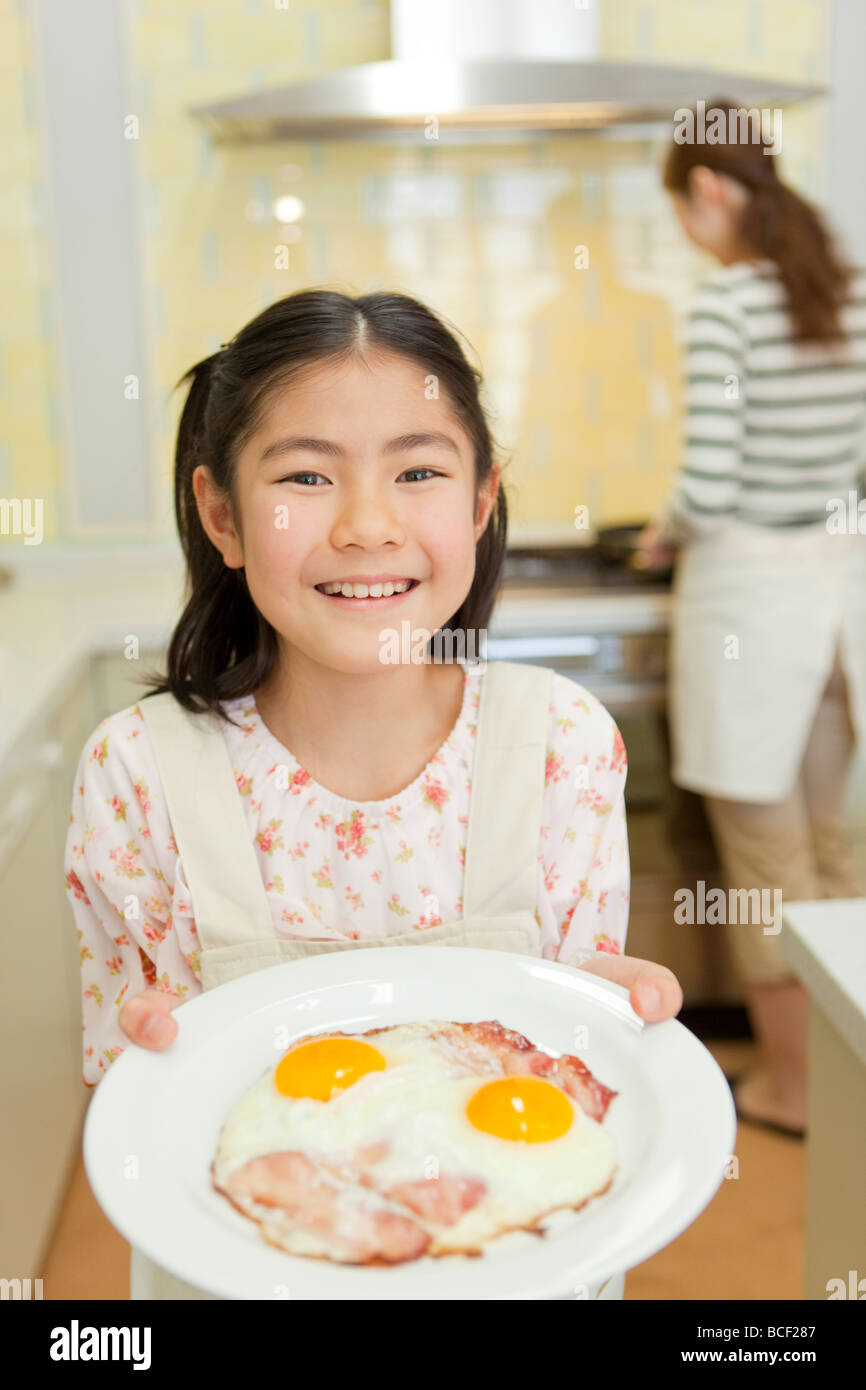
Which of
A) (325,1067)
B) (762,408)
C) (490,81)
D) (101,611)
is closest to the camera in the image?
(325,1067)

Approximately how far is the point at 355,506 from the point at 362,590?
69 millimetres

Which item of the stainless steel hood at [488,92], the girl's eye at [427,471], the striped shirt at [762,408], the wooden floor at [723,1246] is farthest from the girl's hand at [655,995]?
the stainless steel hood at [488,92]

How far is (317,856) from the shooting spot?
1.06 meters

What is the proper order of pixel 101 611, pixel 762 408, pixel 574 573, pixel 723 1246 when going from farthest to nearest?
1. pixel 574 573
2. pixel 101 611
3. pixel 762 408
4. pixel 723 1246

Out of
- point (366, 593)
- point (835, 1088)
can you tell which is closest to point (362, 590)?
point (366, 593)

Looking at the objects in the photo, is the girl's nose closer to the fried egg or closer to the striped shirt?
the fried egg

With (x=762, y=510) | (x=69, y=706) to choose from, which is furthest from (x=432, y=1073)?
(x=762, y=510)

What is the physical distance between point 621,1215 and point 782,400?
1608 mm

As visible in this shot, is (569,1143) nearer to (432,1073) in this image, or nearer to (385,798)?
(432,1073)

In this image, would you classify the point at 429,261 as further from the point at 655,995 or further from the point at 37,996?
the point at 655,995

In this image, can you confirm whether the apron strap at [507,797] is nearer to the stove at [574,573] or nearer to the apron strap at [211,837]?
the apron strap at [211,837]

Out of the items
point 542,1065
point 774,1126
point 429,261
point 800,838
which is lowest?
point 774,1126

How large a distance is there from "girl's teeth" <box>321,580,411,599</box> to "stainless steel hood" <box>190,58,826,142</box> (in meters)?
1.43

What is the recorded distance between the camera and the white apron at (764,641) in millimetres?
2061
